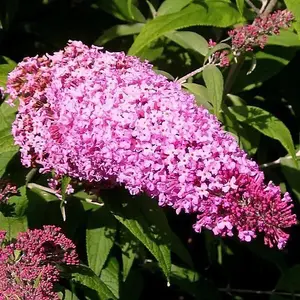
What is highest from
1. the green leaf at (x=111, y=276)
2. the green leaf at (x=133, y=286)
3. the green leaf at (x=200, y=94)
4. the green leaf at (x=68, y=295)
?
the green leaf at (x=200, y=94)

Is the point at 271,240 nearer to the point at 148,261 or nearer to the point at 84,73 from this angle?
the point at 84,73

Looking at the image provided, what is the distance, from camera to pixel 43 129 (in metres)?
2.61

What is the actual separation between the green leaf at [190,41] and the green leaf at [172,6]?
0.13 m

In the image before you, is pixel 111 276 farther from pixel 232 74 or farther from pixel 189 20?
pixel 189 20

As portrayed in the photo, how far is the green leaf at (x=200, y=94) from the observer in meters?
2.88

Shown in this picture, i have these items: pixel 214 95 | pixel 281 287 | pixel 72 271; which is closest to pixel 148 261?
pixel 281 287

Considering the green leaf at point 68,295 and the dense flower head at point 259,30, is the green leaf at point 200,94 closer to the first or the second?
the dense flower head at point 259,30

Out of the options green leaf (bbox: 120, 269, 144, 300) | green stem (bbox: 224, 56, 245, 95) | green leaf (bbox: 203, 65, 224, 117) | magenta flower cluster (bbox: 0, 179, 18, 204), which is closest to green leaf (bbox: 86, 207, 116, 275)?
magenta flower cluster (bbox: 0, 179, 18, 204)

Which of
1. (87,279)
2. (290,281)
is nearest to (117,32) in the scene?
(87,279)

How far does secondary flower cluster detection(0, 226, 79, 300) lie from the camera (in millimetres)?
2260

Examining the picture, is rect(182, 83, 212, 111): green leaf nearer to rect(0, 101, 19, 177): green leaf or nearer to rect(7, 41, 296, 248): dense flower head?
rect(7, 41, 296, 248): dense flower head

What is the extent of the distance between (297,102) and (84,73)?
1661 mm

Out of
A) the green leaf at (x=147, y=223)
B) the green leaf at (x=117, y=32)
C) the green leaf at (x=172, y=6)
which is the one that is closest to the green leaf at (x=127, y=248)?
the green leaf at (x=147, y=223)

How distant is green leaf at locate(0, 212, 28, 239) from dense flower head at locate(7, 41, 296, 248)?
0.38 m
